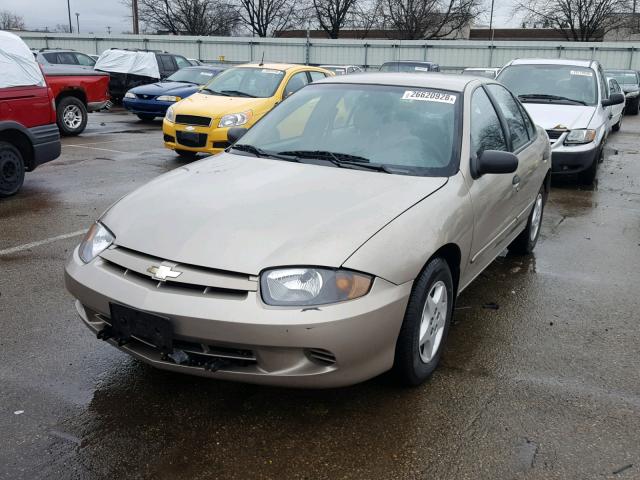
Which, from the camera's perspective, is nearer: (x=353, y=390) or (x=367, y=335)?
(x=367, y=335)

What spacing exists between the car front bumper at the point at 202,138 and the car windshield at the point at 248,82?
1.24 metres

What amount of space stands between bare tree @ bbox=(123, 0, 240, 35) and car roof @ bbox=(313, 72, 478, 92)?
5144 cm

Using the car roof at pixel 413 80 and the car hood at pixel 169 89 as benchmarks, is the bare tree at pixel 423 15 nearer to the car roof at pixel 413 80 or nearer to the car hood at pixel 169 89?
the car hood at pixel 169 89

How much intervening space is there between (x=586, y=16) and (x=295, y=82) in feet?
134

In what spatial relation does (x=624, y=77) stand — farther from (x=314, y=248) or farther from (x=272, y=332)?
(x=272, y=332)

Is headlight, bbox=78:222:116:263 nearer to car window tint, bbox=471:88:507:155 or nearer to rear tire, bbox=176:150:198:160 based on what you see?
car window tint, bbox=471:88:507:155

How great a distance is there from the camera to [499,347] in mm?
3732

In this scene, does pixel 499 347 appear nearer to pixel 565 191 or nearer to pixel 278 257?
pixel 278 257

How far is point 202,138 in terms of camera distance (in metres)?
9.42

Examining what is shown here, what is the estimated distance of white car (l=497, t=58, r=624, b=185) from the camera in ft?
27.0

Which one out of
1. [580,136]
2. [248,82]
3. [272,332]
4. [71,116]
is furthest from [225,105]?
[272,332]

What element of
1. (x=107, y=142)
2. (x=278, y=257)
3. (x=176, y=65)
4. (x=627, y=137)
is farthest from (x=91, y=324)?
(x=176, y=65)

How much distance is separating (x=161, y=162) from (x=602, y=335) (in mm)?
7845

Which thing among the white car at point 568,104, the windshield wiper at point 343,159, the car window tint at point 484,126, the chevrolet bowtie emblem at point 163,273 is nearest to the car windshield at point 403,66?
the white car at point 568,104
